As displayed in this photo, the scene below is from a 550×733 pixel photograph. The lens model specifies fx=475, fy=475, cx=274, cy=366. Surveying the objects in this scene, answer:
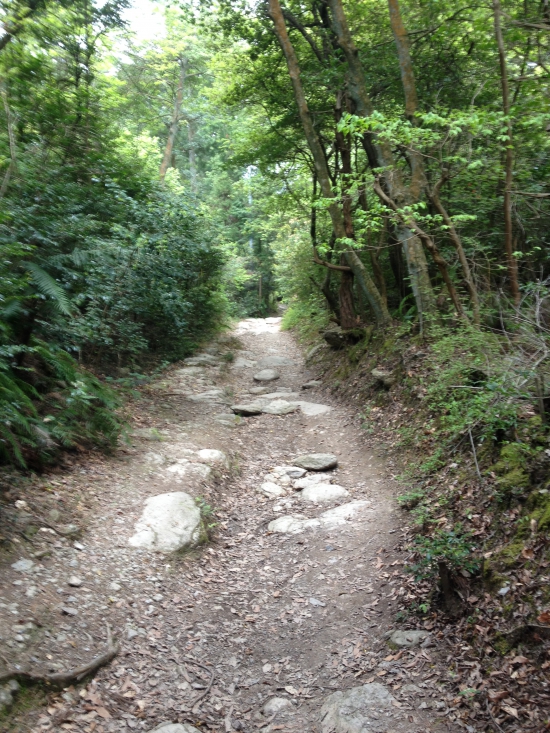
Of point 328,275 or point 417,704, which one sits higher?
point 328,275

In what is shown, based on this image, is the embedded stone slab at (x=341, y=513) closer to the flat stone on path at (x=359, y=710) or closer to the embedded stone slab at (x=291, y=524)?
the embedded stone slab at (x=291, y=524)

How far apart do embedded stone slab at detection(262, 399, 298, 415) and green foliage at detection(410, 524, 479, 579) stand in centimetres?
558

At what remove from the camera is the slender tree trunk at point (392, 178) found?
292 inches

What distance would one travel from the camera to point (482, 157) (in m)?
6.84

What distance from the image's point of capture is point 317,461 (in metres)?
7.26

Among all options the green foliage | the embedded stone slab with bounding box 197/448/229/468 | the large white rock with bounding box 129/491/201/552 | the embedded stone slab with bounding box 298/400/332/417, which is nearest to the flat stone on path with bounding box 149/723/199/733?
the large white rock with bounding box 129/491/201/552

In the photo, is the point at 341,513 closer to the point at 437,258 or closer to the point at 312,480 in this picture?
the point at 312,480

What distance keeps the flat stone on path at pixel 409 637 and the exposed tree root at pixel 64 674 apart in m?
2.12

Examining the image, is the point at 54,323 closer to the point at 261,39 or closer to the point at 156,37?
the point at 261,39

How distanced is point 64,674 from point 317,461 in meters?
4.64

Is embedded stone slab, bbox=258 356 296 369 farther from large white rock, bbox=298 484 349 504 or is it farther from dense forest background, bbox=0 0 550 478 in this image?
large white rock, bbox=298 484 349 504

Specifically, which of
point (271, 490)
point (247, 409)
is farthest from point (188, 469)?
point (247, 409)

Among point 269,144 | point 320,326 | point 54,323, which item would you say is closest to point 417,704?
point 54,323

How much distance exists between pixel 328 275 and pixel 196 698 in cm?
970
